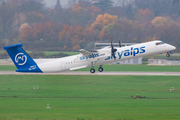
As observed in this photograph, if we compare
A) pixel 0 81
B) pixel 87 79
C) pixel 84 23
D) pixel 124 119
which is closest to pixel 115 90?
pixel 87 79

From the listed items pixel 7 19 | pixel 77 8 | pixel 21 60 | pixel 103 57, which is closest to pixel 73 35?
pixel 7 19

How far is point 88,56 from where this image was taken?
3619 centimetres

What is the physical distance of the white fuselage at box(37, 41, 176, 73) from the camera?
34938 millimetres

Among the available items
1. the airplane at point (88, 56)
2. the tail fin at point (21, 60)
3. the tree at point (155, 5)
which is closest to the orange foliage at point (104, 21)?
the tree at point (155, 5)

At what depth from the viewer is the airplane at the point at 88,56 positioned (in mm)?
34969

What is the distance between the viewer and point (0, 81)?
53.4 meters

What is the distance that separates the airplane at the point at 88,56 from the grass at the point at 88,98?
16.0ft

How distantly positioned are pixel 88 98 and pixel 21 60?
10.8m

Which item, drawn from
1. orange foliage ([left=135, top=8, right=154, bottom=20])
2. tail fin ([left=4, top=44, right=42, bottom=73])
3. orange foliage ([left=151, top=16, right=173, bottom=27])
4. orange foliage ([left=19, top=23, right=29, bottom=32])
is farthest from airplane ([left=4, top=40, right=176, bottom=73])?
orange foliage ([left=135, top=8, right=154, bottom=20])

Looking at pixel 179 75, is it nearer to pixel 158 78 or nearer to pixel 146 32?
pixel 158 78

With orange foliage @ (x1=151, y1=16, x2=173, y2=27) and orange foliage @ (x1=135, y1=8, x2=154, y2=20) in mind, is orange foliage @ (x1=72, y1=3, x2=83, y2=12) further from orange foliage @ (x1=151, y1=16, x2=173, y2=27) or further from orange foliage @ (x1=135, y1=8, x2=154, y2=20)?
orange foliage @ (x1=151, y1=16, x2=173, y2=27)

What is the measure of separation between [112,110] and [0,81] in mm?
27850

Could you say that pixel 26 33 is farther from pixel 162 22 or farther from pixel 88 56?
pixel 88 56

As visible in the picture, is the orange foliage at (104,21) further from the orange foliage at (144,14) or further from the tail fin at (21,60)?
the tail fin at (21,60)
